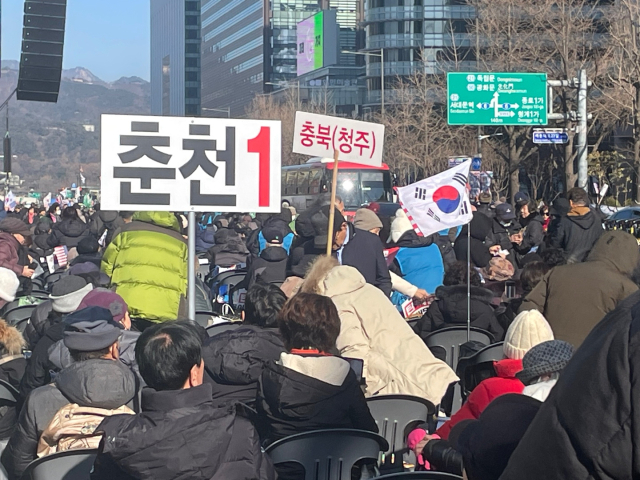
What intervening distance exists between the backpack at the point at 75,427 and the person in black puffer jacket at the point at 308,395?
0.75m

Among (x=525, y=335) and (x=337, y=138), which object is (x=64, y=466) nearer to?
(x=525, y=335)

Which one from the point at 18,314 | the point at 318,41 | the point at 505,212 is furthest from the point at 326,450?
the point at 318,41

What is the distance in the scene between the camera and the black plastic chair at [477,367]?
579 cm

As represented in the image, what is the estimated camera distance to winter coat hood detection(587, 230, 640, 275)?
591 cm

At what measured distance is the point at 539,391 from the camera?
3588mm

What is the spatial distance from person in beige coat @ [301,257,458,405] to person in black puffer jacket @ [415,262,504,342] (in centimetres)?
200

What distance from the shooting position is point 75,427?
4035 millimetres

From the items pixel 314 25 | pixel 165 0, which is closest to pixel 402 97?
pixel 314 25

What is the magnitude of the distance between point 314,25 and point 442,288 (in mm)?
124926

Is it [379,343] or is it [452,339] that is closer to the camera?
[379,343]

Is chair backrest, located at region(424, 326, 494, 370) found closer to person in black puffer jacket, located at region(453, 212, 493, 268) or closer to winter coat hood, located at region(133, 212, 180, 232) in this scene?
winter coat hood, located at region(133, 212, 180, 232)

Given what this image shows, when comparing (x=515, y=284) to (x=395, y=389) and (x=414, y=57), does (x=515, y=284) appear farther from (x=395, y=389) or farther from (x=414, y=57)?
(x=414, y=57)

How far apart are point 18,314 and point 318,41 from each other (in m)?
122

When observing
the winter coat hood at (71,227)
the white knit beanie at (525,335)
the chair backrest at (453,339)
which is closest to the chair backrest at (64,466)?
the white knit beanie at (525,335)
